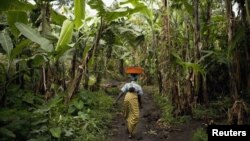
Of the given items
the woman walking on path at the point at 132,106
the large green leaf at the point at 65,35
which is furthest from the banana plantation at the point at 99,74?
the woman walking on path at the point at 132,106

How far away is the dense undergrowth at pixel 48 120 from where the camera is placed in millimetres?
5414

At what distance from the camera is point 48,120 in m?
6.01

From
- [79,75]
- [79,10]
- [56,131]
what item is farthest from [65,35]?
[56,131]

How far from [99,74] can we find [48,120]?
19.7 feet

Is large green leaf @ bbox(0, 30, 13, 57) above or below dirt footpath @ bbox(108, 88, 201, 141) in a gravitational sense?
above

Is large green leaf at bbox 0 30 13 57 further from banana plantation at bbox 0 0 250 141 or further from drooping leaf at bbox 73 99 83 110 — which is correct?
drooping leaf at bbox 73 99 83 110

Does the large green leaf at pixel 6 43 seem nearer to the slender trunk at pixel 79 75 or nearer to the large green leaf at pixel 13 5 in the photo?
the large green leaf at pixel 13 5

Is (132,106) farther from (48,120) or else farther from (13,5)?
(13,5)

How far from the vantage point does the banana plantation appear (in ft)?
19.0

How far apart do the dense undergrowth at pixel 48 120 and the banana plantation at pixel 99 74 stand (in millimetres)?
16

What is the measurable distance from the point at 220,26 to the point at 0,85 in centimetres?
587

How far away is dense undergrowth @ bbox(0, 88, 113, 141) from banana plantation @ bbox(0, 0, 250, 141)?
0.6 inches

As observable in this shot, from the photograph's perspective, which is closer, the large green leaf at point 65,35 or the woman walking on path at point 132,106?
the large green leaf at point 65,35

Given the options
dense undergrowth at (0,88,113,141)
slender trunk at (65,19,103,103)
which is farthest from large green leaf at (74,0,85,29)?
dense undergrowth at (0,88,113,141)
